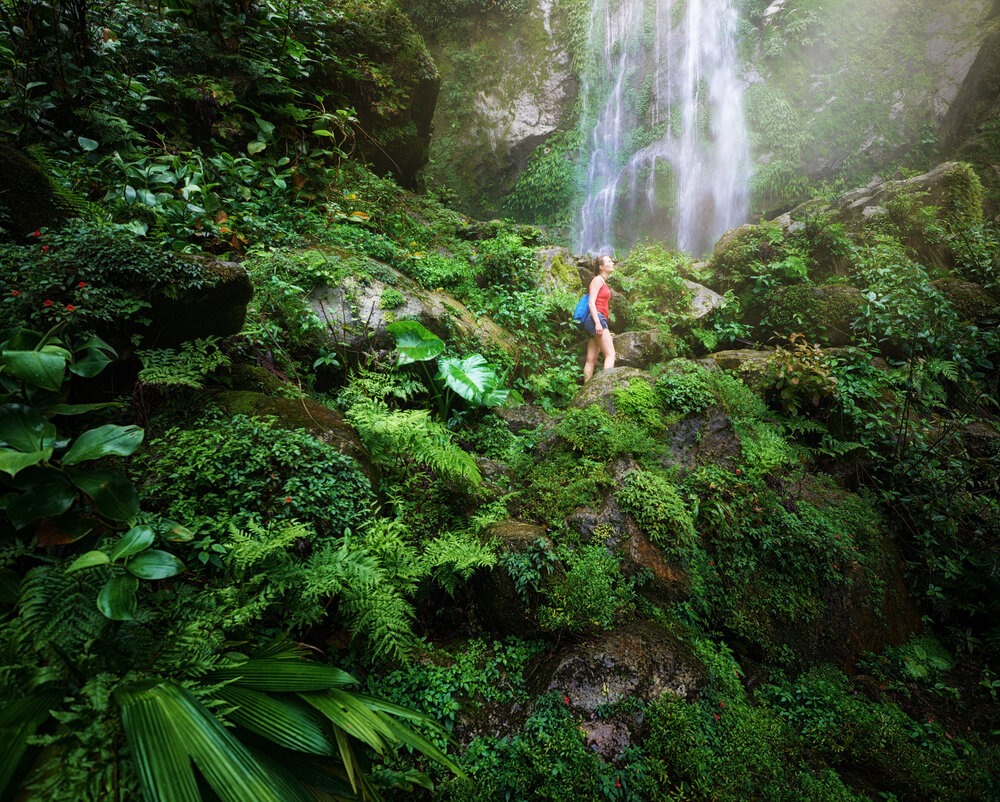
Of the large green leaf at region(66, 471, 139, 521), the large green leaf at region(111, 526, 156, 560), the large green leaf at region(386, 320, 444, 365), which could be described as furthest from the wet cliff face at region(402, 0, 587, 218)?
the large green leaf at region(111, 526, 156, 560)

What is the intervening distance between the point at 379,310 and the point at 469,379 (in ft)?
4.49

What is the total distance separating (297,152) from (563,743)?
7889mm

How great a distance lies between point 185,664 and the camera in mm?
1428

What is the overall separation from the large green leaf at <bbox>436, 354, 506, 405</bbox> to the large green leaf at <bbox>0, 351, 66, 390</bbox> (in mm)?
2658

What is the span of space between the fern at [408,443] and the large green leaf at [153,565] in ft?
5.07

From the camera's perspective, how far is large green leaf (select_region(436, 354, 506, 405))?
13.2 feet

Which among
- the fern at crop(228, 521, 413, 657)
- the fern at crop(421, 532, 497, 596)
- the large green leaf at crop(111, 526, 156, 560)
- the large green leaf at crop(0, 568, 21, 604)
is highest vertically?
the large green leaf at crop(111, 526, 156, 560)

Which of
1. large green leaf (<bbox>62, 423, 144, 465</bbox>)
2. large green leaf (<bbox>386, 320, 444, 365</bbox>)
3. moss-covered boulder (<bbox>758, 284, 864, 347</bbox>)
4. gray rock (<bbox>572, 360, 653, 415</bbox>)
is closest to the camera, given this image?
large green leaf (<bbox>62, 423, 144, 465</bbox>)

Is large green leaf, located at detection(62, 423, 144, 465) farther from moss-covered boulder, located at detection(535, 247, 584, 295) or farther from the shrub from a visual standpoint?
moss-covered boulder, located at detection(535, 247, 584, 295)

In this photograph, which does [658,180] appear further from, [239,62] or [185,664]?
[185,664]

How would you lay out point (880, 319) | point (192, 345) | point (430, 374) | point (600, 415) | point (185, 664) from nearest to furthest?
point (185, 664) → point (192, 345) → point (600, 415) → point (430, 374) → point (880, 319)

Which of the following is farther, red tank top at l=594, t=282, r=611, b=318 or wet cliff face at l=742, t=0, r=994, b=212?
wet cliff face at l=742, t=0, r=994, b=212

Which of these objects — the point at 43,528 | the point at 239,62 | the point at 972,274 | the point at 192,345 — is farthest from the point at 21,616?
the point at 972,274

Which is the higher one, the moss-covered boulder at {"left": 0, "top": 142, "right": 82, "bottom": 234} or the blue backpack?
the moss-covered boulder at {"left": 0, "top": 142, "right": 82, "bottom": 234}
